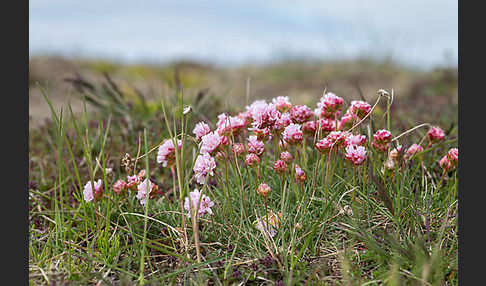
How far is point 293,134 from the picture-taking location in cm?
204

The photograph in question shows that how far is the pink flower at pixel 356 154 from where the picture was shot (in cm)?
196

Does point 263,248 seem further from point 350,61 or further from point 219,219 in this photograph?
point 350,61

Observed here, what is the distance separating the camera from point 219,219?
2.28 m

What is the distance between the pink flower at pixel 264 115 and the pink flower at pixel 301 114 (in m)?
0.16

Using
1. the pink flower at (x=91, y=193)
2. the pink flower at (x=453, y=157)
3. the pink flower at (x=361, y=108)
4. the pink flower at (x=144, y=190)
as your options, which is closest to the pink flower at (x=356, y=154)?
the pink flower at (x=361, y=108)

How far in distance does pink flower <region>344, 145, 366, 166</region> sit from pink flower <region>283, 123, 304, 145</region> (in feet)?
0.77

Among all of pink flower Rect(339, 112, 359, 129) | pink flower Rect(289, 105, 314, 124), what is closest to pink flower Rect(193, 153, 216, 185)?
pink flower Rect(289, 105, 314, 124)

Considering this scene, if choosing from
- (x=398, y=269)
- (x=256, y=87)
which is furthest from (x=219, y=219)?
(x=256, y=87)

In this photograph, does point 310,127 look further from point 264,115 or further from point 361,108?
point 264,115

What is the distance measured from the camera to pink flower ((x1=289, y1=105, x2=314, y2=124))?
2.17 meters

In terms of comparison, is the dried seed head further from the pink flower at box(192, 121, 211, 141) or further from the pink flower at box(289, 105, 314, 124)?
the pink flower at box(289, 105, 314, 124)

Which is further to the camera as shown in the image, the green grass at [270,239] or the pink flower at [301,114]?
the pink flower at [301,114]

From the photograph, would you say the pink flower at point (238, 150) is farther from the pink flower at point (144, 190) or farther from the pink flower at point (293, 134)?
the pink flower at point (144, 190)

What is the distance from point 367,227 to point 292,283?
617mm
